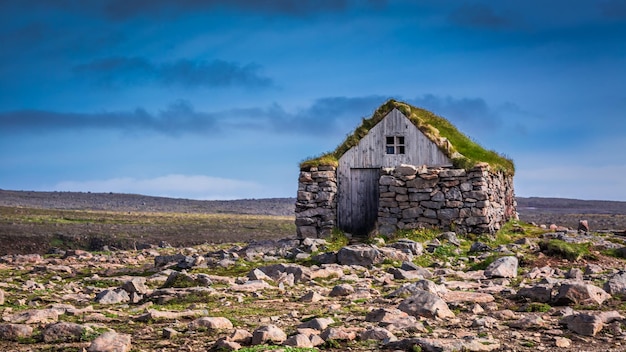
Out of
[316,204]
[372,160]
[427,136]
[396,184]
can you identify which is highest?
[427,136]

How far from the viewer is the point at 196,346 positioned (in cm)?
855

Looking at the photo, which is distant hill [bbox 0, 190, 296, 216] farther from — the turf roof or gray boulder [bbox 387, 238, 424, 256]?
gray boulder [bbox 387, 238, 424, 256]

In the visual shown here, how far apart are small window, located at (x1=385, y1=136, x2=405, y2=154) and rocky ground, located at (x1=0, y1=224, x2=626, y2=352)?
786 centimetres

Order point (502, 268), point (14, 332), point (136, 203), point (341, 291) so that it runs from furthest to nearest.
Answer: point (136, 203) < point (502, 268) < point (341, 291) < point (14, 332)

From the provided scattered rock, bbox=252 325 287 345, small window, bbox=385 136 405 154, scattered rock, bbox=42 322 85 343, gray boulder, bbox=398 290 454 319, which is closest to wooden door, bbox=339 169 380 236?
small window, bbox=385 136 405 154

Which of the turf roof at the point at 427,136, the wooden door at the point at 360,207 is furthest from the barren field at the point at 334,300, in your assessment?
the turf roof at the point at 427,136

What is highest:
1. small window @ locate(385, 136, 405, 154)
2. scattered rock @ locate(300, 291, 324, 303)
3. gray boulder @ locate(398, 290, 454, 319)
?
small window @ locate(385, 136, 405, 154)

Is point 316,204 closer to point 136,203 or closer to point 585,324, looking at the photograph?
point 585,324

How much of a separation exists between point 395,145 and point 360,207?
315 cm

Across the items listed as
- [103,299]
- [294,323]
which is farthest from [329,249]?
[294,323]

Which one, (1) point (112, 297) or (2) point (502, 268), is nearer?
(1) point (112, 297)

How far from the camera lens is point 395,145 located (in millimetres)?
27938

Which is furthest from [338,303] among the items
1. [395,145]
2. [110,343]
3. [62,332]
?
[395,145]

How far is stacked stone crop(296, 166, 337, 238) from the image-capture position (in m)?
26.3
